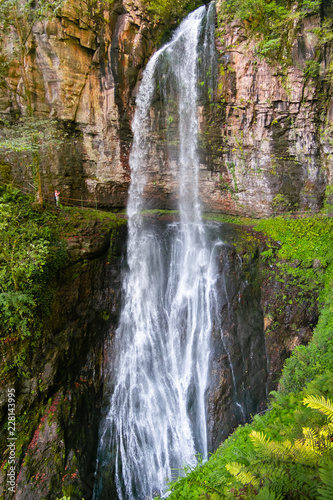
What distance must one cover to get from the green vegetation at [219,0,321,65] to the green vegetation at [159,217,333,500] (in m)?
7.71

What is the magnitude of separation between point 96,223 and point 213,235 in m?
4.71

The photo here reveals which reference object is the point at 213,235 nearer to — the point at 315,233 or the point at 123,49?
the point at 315,233

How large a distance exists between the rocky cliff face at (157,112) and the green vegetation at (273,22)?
0.96ft

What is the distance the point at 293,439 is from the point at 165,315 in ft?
21.4

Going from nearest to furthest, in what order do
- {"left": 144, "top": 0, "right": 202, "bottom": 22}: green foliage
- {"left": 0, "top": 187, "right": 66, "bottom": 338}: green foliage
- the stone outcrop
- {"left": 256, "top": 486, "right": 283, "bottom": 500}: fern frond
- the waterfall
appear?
{"left": 256, "top": 486, "right": 283, "bottom": 500}: fern frond
the stone outcrop
{"left": 0, "top": 187, "right": 66, "bottom": 338}: green foliage
the waterfall
{"left": 144, "top": 0, "right": 202, "bottom": 22}: green foliage

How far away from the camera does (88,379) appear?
7645 mm

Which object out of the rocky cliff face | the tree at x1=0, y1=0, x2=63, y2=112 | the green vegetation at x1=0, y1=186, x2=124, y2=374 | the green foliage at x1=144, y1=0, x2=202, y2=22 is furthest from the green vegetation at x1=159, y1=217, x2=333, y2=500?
the green foliage at x1=144, y1=0, x2=202, y2=22

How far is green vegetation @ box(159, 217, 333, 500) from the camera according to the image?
68.3 inches


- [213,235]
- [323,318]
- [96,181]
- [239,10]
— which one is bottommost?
[323,318]

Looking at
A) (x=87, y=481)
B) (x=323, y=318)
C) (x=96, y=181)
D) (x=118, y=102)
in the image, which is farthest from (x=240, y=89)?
(x=87, y=481)

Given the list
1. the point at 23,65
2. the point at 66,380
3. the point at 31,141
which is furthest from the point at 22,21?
the point at 66,380

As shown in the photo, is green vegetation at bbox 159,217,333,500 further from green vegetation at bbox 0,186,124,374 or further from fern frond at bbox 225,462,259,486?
green vegetation at bbox 0,186,124,374

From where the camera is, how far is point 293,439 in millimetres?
2469

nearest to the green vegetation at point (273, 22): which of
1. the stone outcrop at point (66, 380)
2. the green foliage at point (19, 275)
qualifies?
the stone outcrop at point (66, 380)
